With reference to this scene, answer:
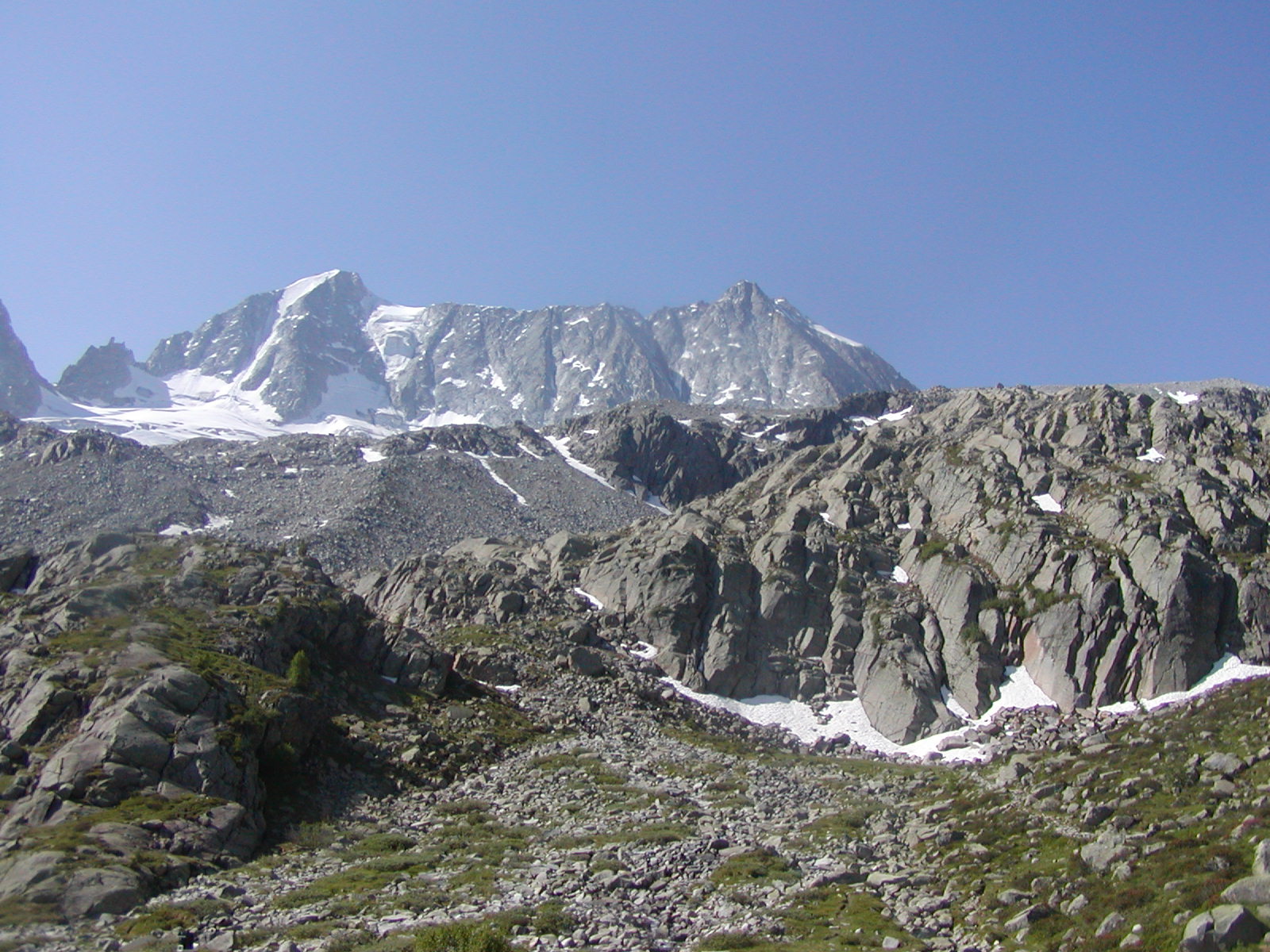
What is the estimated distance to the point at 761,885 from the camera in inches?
1300

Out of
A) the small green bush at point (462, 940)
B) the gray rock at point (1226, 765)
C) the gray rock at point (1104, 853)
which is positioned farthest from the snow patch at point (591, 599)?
the small green bush at point (462, 940)

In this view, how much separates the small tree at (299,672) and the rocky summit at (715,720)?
486 mm

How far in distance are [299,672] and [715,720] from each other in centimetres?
3859

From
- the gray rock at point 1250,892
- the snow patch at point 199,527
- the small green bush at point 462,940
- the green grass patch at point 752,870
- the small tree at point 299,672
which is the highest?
the snow patch at point 199,527

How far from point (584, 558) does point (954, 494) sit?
1901 inches

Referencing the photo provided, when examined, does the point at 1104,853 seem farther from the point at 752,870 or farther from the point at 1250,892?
the point at 752,870

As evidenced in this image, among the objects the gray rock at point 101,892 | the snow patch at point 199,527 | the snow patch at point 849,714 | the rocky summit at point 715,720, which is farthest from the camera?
the snow patch at point 199,527

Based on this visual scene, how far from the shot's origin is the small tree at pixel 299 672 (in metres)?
56.9

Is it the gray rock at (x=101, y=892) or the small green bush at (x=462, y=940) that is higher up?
the small green bush at (x=462, y=940)

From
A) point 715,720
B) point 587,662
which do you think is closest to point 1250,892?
point 715,720

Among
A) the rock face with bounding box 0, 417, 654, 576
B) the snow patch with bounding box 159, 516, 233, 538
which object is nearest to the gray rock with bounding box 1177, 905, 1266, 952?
the rock face with bounding box 0, 417, 654, 576

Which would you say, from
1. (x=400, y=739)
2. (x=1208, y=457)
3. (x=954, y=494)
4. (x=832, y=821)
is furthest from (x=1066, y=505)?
(x=400, y=739)

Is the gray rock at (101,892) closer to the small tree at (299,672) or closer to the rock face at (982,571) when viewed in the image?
the small tree at (299,672)

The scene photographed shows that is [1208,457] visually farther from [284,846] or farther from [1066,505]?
[284,846]
